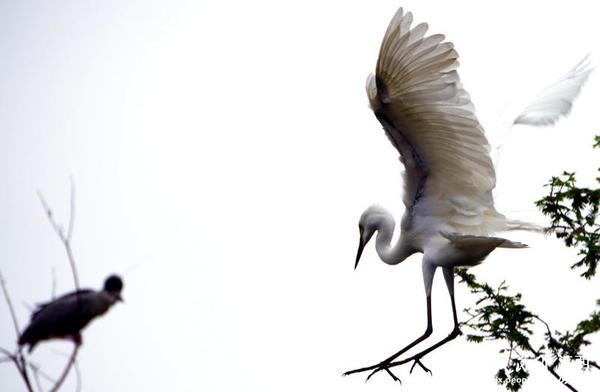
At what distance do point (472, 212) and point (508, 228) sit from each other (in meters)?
0.27

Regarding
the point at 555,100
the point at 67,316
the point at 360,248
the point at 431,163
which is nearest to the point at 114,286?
the point at 67,316

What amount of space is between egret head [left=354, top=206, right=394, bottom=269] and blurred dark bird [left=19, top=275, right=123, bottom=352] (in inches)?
171

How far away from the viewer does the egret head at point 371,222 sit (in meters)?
7.18

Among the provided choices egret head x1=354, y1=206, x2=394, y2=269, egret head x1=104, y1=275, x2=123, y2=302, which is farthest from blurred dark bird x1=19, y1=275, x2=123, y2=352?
egret head x1=354, y1=206, x2=394, y2=269

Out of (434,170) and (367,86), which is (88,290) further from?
(434,170)

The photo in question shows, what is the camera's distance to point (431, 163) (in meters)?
6.28

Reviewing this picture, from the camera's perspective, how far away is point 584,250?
221 inches

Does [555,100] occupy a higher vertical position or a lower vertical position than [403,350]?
higher

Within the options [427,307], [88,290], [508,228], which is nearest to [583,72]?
[508,228]

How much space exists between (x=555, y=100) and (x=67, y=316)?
5.42 meters

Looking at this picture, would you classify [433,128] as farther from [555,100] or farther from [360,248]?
[555,100]

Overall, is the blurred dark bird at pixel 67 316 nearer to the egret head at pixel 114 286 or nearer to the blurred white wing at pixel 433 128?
the egret head at pixel 114 286

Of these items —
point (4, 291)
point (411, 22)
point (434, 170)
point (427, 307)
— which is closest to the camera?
point (4, 291)

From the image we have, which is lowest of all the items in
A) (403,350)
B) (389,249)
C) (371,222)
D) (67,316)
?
(403,350)
